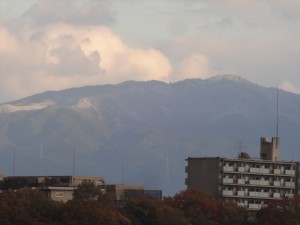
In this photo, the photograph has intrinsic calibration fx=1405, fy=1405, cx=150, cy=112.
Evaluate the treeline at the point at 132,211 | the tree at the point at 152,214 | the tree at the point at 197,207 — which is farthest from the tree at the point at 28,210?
the tree at the point at 197,207

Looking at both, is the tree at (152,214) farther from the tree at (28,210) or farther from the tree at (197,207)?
the tree at (28,210)

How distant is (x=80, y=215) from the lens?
16788 cm

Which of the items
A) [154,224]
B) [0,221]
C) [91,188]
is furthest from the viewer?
[91,188]

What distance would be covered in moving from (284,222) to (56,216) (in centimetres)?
3466

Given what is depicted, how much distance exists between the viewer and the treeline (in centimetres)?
16850

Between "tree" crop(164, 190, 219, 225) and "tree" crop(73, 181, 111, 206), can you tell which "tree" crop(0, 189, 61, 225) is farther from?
"tree" crop(164, 190, 219, 225)

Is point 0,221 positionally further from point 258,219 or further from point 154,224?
point 258,219

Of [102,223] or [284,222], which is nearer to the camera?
[102,223]

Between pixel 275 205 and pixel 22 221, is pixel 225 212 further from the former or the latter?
pixel 22 221

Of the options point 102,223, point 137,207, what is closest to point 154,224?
point 137,207

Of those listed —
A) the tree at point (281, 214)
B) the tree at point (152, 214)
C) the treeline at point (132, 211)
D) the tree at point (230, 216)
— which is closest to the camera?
the treeline at point (132, 211)

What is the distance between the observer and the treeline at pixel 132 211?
16850cm

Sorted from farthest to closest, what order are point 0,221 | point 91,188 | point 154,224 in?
point 91,188
point 154,224
point 0,221

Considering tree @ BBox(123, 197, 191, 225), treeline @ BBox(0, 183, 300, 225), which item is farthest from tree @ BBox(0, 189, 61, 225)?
tree @ BBox(123, 197, 191, 225)
